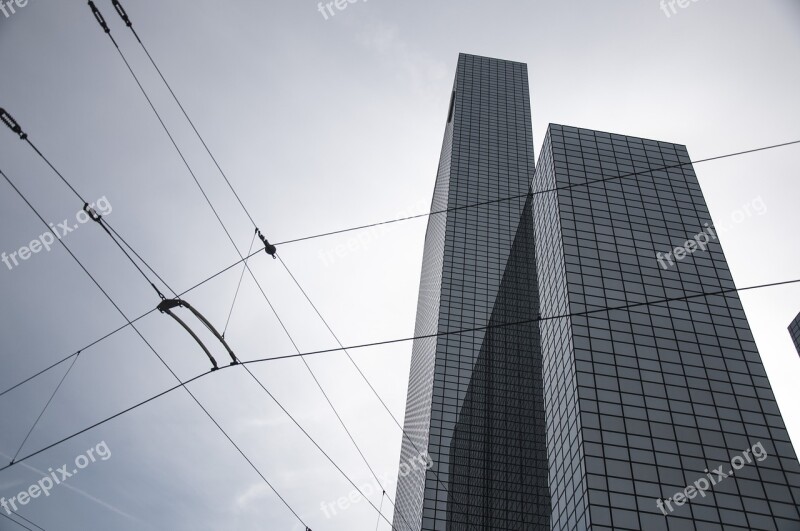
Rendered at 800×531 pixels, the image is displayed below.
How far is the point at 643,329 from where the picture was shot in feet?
216

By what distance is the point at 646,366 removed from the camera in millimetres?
62406

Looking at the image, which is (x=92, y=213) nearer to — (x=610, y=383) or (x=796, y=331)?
(x=610, y=383)

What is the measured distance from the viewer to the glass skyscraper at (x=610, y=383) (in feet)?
172

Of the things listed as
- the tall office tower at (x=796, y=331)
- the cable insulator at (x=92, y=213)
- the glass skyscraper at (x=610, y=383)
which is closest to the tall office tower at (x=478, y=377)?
the glass skyscraper at (x=610, y=383)

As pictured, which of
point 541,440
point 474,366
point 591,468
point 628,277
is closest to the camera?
point 591,468

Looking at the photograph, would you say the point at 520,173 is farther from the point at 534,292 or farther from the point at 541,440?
the point at 541,440

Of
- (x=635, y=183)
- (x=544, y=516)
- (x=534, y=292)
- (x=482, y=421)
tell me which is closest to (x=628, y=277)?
(x=635, y=183)

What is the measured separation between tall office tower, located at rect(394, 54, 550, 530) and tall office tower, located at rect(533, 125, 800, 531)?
22477mm

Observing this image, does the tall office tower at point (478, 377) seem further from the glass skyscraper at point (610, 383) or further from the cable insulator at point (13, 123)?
the cable insulator at point (13, 123)

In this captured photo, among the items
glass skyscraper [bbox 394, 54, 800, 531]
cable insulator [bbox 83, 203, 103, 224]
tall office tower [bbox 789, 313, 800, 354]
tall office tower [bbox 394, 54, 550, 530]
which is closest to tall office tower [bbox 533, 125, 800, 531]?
glass skyscraper [bbox 394, 54, 800, 531]

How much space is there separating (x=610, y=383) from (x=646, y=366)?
5.86 m

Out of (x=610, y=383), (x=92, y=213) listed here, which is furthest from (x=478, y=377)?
(x=92, y=213)

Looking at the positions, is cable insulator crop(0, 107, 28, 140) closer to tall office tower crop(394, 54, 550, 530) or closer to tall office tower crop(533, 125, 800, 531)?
tall office tower crop(533, 125, 800, 531)

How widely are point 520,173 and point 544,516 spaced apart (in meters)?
115
